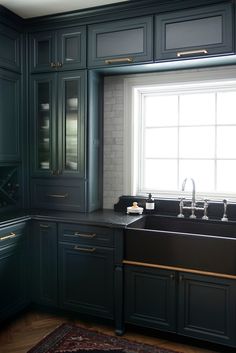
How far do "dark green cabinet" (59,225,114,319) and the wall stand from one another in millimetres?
716

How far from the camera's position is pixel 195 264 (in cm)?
251

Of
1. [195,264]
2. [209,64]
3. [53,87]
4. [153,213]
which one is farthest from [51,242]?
[209,64]

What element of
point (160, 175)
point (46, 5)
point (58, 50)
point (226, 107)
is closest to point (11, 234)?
point (160, 175)

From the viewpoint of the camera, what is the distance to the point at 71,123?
3.27m

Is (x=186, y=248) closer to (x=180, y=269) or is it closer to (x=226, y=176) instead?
(x=180, y=269)

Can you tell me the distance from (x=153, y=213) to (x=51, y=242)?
0.97 meters

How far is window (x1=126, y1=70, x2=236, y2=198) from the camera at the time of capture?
3.18 metres

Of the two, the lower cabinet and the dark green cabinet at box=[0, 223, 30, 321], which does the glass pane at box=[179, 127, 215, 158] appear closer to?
the lower cabinet

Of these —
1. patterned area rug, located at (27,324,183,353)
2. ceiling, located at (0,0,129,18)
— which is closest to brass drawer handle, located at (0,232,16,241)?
patterned area rug, located at (27,324,183,353)

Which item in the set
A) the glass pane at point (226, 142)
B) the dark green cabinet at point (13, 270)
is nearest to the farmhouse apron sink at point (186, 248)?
the glass pane at point (226, 142)

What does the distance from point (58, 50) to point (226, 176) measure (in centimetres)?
198

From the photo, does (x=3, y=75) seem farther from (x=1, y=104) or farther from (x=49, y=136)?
(x=49, y=136)

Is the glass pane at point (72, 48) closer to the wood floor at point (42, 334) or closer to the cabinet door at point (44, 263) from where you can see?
the cabinet door at point (44, 263)

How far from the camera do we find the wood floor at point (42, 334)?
2.59 metres
